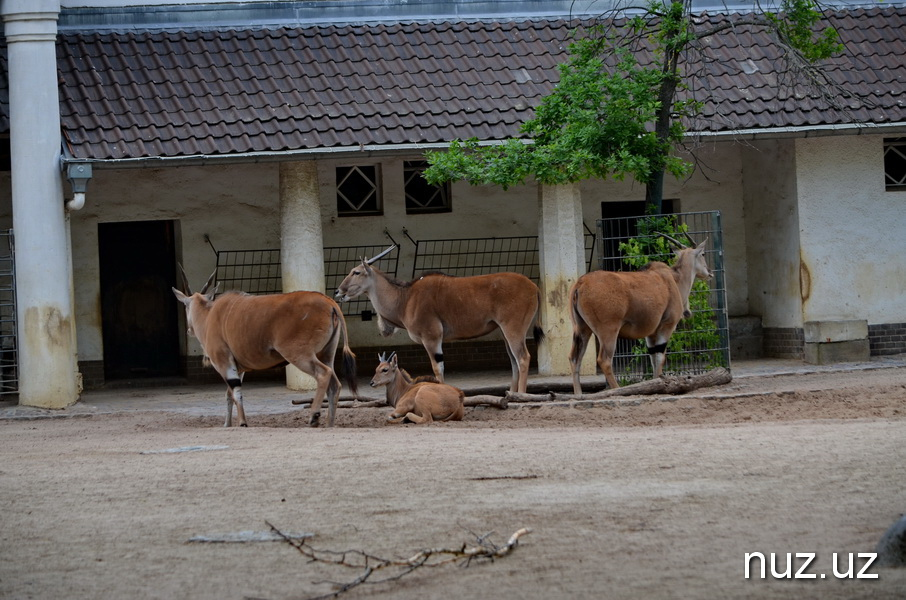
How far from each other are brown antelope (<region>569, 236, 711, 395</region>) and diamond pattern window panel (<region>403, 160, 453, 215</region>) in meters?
5.39

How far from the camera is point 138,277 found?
19.3m

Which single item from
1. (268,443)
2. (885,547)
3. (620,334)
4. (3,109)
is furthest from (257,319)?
(885,547)

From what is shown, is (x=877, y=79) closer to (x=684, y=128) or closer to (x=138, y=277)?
(x=684, y=128)

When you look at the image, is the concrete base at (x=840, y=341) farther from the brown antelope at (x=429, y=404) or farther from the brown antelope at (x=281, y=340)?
the brown antelope at (x=281, y=340)

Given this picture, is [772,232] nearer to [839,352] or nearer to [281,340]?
[839,352]

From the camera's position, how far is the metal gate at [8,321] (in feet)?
51.8

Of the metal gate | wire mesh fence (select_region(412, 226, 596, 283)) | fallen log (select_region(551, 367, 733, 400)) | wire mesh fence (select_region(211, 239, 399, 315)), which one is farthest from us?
wire mesh fence (select_region(412, 226, 596, 283))

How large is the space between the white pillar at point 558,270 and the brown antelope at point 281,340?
4.28 meters

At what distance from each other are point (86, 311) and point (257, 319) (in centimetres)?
625

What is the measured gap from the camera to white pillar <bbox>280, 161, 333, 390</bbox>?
646 inches

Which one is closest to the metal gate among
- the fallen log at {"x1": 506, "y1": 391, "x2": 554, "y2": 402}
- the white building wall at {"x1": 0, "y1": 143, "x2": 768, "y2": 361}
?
the white building wall at {"x1": 0, "y1": 143, "x2": 768, "y2": 361}

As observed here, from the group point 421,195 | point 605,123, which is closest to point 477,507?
point 605,123

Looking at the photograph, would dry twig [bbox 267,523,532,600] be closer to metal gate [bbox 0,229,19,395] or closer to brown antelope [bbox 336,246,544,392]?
brown antelope [bbox 336,246,544,392]

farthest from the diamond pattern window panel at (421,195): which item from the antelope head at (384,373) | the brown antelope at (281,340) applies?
the antelope head at (384,373)
